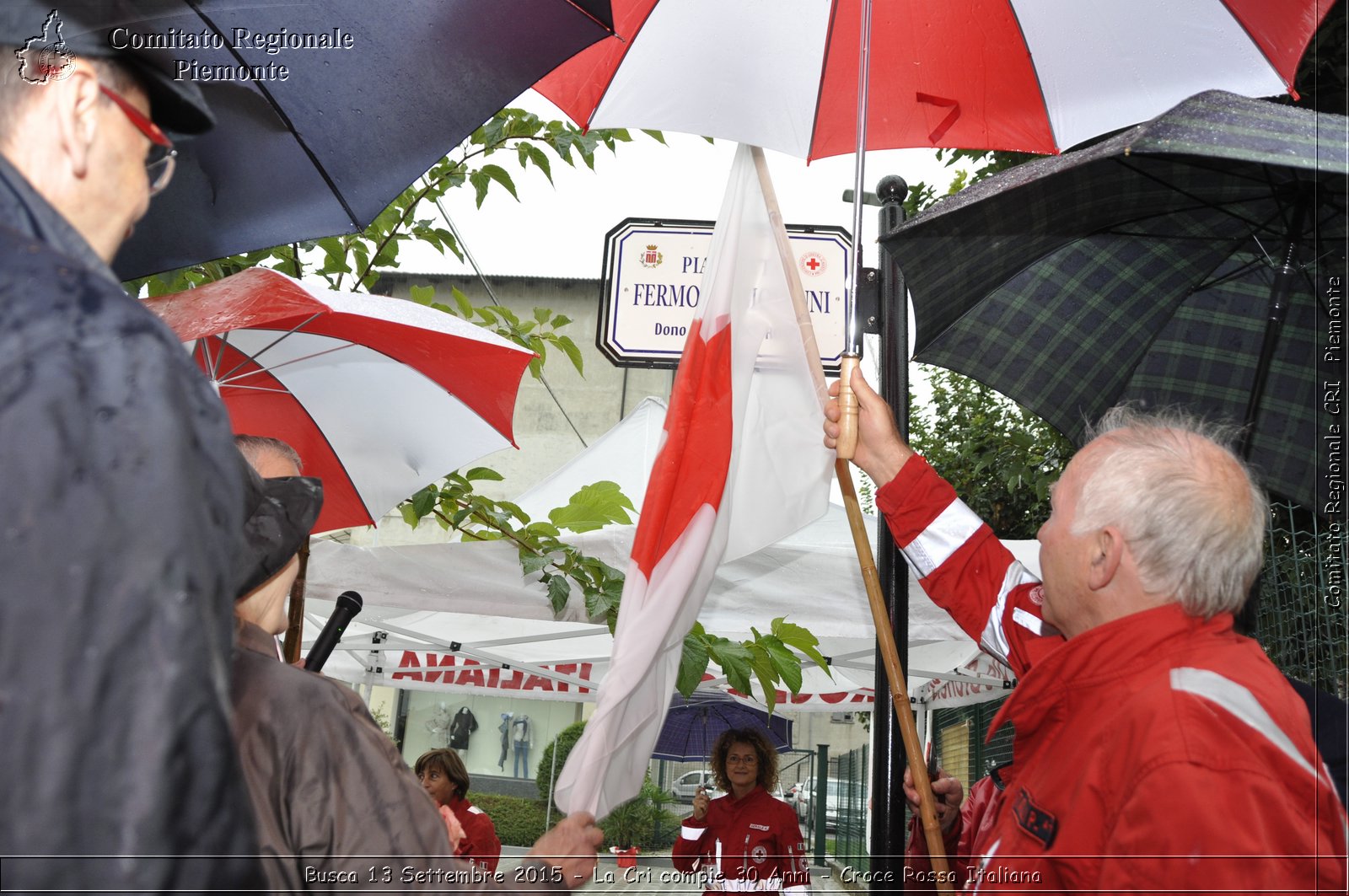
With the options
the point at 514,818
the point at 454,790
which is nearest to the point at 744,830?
the point at 454,790

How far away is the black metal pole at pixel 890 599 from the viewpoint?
8.98 feet

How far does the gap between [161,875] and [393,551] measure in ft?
16.0

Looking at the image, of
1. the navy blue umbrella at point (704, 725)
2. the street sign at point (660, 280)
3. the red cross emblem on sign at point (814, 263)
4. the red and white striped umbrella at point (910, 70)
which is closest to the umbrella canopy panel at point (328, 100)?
the red and white striped umbrella at point (910, 70)

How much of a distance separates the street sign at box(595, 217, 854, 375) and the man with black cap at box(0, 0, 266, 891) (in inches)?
113

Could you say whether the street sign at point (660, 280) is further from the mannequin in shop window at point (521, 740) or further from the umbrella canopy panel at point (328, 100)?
the mannequin in shop window at point (521, 740)

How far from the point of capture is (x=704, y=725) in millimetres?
16016

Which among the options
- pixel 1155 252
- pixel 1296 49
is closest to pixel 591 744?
pixel 1155 252

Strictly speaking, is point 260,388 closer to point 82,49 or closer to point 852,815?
point 82,49

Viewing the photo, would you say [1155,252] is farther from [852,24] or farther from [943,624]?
[943,624]

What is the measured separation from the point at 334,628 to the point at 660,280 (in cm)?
163

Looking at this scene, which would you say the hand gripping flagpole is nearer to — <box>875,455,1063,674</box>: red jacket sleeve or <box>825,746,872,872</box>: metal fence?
<box>875,455,1063,674</box>: red jacket sleeve

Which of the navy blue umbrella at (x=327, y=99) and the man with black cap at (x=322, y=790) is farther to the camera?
the navy blue umbrella at (x=327, y=99)

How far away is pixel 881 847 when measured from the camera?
9.05 ft

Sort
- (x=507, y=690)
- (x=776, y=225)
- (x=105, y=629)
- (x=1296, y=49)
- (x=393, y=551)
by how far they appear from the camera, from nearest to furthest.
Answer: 1. (x=105, y=629)
2. (x=1296, y=49)
3. (x=776, y=225)
4. (x=393, y=551)
5. (x=507, y=690)
